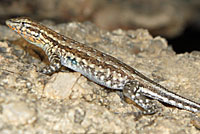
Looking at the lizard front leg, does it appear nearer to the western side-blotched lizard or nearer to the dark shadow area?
the western side-blotched lizard

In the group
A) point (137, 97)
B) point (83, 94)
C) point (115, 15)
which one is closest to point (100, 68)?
point (83, 94)

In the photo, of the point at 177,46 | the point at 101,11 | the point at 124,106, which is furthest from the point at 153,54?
the point at 101,11

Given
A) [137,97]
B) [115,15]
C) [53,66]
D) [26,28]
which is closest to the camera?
[137,97]

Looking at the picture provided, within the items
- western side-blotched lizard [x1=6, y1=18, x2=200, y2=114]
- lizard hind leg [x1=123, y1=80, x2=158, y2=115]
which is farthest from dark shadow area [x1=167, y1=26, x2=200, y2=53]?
lizard hind leg [x1=123, y1=80, x2=158, y2=115]

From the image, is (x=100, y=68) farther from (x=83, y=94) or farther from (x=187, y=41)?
(x=187, y=41)

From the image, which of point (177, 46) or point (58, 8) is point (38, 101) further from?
point (58, 8)

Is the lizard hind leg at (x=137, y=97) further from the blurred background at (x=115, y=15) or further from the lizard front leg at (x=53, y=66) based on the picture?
the blurred background at (x=115, y=15)

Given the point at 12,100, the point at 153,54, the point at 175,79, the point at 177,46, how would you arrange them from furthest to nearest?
the point at 177,46 < the point at 153,54 < the point at 175,79 < the point at 12,100
